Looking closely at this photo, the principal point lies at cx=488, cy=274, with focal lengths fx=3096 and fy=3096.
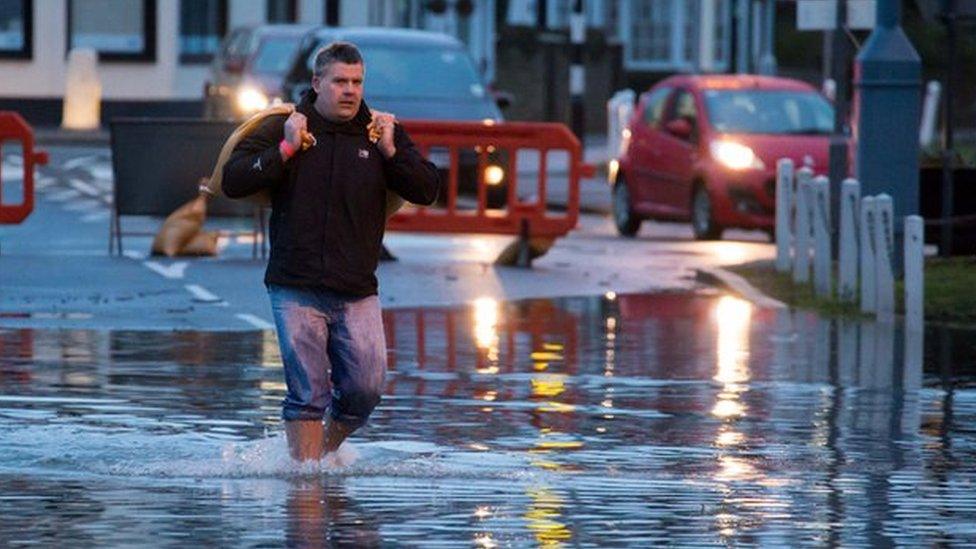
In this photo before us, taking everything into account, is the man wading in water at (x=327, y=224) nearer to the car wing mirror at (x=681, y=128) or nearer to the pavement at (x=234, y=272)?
the pavement at (x=234, y=272)

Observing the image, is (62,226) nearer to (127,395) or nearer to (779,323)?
(779,323)

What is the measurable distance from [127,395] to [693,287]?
824 centimetres

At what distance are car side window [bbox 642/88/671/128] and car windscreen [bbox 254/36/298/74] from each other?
7.18 m

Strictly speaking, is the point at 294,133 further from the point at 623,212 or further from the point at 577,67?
the point at 577,67

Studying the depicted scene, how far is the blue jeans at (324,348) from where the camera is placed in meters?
10.8

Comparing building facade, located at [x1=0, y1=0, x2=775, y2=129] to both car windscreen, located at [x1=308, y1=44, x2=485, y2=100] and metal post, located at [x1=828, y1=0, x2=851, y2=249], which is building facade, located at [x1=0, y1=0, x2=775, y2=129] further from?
metal post, located at [x1=828, y1=0, x2=851, y2=249]

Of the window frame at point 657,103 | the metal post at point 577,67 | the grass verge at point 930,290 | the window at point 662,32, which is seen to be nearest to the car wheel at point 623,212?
the window frame at point 657,103

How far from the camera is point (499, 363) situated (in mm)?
15727

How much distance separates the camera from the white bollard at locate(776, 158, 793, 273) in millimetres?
21984

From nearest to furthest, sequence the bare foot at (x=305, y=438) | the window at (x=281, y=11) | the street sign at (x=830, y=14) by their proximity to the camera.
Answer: the bare foot at (x=305, y=438) → the street sign at (x=830, y=14) → the window at (x=281, y=11)

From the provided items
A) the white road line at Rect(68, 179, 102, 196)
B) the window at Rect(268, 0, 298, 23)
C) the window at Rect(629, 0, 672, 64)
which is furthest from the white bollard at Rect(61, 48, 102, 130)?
the window at Rect(629, 0, 672, 64)

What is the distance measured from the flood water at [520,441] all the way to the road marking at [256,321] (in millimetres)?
427

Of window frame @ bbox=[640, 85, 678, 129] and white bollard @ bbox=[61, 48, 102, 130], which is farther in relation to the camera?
white bollard @ bbox=[61, 48, 102, 130]

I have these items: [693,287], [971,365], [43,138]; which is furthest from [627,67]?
[971,365]
